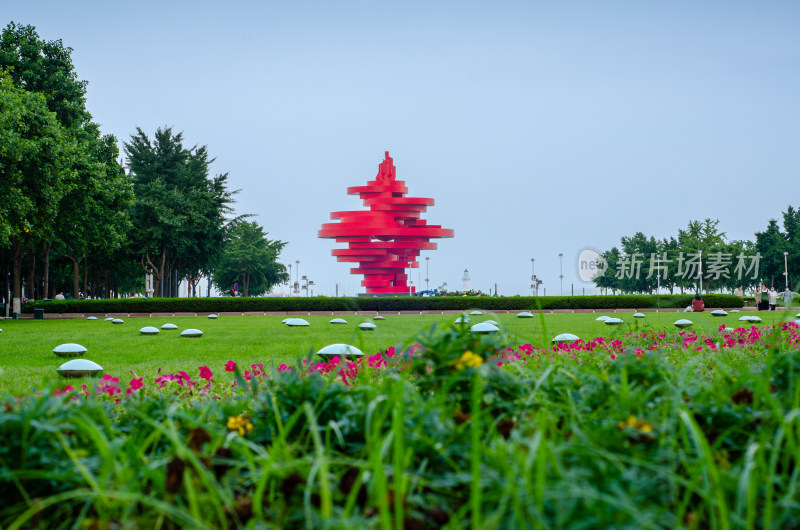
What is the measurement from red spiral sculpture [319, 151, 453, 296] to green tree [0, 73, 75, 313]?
2633 centimetres

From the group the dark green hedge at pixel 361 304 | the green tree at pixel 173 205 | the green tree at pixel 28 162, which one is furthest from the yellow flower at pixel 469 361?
the green tree at pixel 173 205

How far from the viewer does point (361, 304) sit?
100ft

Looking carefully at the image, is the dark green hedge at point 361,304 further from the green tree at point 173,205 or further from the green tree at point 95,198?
the green tree at point 173,205

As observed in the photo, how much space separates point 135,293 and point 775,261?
64662 millimetres

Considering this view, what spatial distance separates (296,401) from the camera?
2344 millimetres

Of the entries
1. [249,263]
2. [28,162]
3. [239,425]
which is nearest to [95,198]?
[28,162]

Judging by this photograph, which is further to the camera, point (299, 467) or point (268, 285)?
point (268, 285)

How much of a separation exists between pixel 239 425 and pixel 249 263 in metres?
59.3

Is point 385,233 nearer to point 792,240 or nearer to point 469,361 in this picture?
point 792,240

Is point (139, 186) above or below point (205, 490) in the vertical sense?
above

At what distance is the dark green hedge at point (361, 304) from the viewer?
28.9m

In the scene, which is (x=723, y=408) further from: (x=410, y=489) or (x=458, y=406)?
(x=410, y=489)

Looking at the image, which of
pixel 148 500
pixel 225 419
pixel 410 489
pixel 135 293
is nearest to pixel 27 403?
pixel 225 419

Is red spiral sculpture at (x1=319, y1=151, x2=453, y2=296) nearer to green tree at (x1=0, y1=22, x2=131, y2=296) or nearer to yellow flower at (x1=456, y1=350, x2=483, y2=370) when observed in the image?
green tree at (x1=0, y1=22, x2=131, y2=296)
